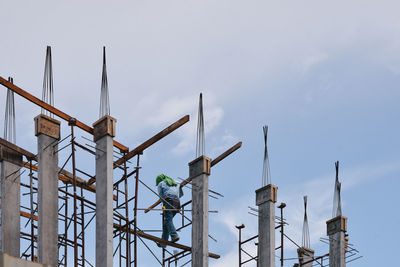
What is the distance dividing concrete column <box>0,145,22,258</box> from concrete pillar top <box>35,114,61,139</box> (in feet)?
5.90

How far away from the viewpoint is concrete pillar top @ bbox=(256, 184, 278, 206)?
3266 cm

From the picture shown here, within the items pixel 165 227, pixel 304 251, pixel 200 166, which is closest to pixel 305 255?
pixel 304 251

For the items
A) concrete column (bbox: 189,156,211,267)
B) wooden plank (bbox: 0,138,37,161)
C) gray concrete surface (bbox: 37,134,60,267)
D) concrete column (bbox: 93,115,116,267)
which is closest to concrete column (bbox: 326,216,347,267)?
concrete column (bbox: 189,156,211,267)

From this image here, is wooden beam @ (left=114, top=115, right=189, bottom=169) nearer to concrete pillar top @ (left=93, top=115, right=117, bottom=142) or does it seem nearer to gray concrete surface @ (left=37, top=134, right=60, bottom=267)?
concrete pillar top @ (left=93, top=115, right=117, bottom=142)

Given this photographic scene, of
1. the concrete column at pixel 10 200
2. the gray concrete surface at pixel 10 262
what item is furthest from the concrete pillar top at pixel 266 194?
the gray concrete surface at pixel 10 262

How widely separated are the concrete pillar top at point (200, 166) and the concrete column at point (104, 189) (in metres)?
4.39

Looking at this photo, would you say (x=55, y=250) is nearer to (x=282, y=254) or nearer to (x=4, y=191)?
(x=4, y=191)

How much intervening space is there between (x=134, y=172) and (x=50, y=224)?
3505 mm

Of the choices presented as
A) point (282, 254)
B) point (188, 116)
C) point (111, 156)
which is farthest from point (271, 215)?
point (111, 156)

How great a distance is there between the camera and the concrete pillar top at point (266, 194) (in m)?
32.7

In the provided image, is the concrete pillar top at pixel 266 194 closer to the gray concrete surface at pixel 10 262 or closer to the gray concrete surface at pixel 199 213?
the gray concrete surface at pixel 199 213

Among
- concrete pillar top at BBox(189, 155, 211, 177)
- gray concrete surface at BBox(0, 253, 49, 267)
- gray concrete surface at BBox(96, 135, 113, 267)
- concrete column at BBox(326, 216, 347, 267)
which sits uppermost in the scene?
concrete pillar top at BBox(189, 155, 211, 177)

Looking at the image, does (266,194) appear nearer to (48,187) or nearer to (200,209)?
(200,209)

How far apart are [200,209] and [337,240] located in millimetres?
7371
